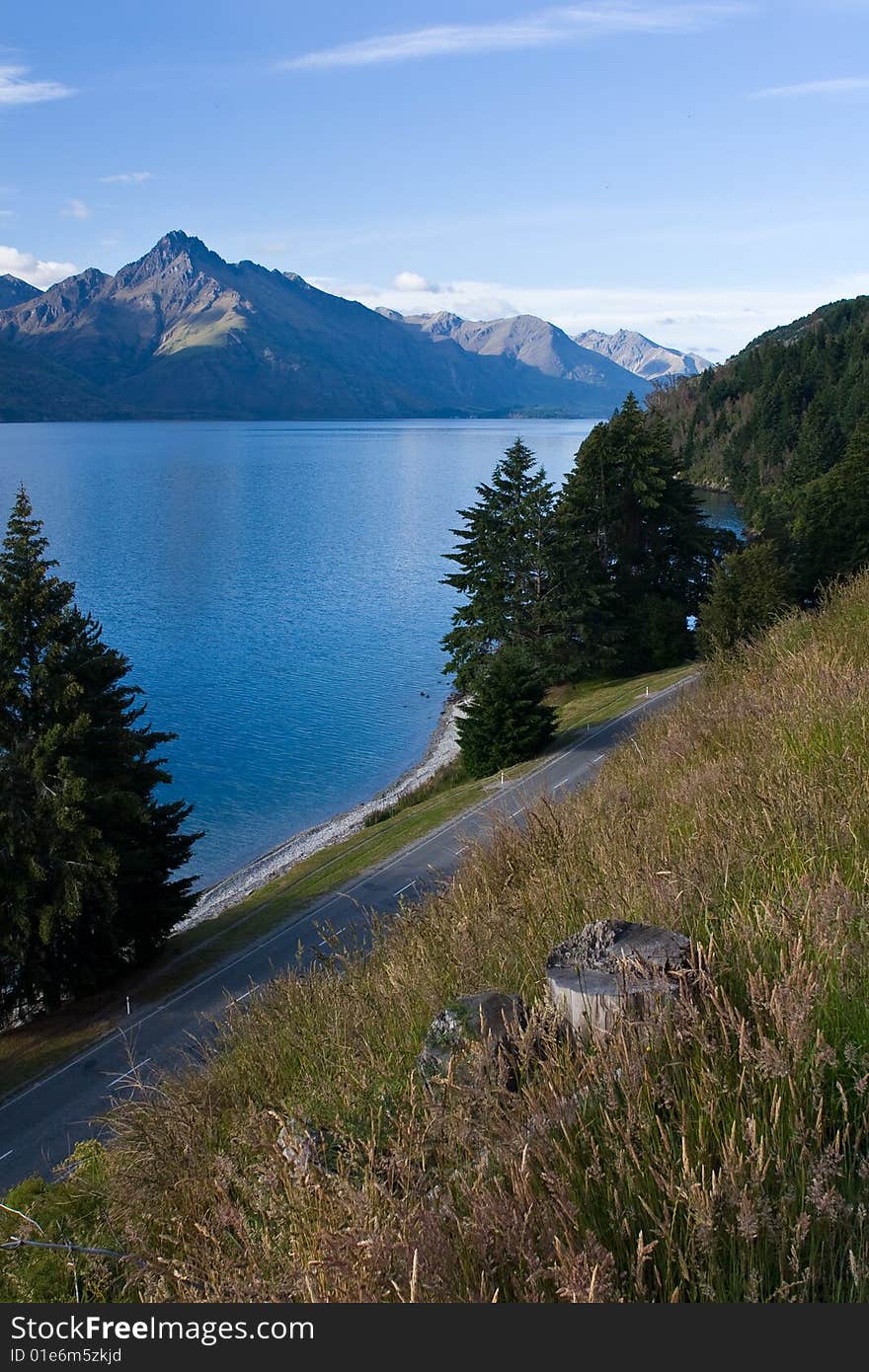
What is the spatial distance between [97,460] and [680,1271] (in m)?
198

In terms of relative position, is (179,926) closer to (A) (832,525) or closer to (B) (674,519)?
(B) (674,519)

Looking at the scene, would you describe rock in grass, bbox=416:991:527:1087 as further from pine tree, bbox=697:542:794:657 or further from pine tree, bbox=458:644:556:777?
pine tree, bbox=697:542:794:657

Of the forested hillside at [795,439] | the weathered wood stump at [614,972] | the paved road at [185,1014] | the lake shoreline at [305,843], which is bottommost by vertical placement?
the lake shoreline at [305,843]

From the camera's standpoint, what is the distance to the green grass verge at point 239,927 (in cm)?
2166

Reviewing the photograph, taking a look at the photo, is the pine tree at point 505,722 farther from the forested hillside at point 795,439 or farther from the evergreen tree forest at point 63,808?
the forested hillside at point 795,439

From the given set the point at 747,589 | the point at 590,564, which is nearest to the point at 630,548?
the point at 590,564

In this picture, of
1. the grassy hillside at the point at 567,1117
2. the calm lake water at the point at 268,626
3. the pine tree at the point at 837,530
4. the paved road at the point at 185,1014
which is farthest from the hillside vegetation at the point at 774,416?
the grassy hillside at the point at 567,1117

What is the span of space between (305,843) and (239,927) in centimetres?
995

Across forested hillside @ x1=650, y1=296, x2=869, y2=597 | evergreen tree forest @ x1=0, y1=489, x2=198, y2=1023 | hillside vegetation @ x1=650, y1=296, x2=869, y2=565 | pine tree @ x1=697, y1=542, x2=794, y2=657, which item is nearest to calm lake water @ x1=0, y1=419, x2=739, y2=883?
hillside vegetation @ x1=650, y1=296, x2=869, y2=565

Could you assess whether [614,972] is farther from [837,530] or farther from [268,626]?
[268,626]

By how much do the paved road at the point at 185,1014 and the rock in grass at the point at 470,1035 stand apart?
4502 mm

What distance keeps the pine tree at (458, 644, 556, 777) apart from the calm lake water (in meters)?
6.53

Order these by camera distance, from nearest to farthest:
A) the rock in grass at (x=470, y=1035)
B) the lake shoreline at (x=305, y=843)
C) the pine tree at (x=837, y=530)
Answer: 1. the rock in grass at (x=470, y=1035)
2. the lake shoreline at (x=305, y=843)
3. the pine tree at (x=837, y=530)

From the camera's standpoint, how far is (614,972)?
14.2 feet
